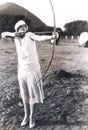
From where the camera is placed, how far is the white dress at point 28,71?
2637 mm

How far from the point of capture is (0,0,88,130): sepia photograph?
8.75 ft

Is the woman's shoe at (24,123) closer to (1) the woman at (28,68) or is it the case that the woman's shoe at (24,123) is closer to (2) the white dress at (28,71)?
(1) the woman at (28,68)

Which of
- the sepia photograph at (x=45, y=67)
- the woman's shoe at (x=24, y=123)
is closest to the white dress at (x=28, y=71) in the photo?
the sepia photograph at (x=45, y=67)

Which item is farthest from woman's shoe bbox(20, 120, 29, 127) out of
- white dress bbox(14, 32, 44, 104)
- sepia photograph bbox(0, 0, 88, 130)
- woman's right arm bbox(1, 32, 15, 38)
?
woman's right arm bbox(1, 32, 15, 38)

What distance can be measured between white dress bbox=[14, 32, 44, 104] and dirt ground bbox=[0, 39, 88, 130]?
0.04 m

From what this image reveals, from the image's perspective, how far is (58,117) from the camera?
8.83 feet

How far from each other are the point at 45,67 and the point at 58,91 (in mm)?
171

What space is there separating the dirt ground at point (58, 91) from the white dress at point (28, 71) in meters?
0.04

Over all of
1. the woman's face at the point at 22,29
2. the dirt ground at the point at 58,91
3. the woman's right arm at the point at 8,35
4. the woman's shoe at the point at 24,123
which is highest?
the woman's face at the point at 22,29

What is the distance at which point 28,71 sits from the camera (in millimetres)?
2641

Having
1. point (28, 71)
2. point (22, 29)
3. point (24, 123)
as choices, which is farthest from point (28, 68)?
point (24, 123)

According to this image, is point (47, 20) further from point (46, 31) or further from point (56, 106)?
point (56, 106)

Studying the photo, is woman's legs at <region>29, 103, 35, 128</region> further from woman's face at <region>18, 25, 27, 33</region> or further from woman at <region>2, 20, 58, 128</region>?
woman's face at <region>18, 25, 27, 33</region>

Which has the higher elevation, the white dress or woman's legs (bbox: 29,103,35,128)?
the white dress
